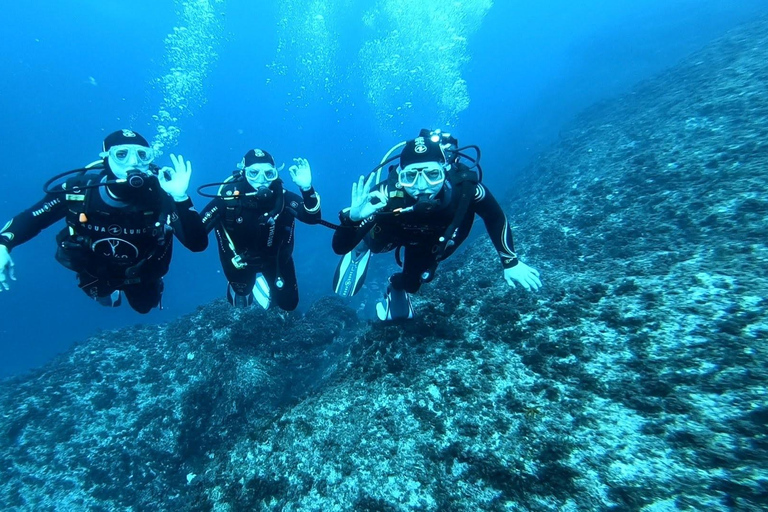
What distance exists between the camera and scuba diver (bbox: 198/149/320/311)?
5218mm

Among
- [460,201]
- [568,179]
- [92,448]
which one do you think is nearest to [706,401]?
[460,201]

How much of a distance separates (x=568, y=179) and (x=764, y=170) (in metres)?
4.19

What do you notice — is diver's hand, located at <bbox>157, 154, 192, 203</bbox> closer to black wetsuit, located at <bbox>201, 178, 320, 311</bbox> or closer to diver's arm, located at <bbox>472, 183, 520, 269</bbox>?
black wetsuit, located at <bbox>201, 178, 320, 311</bbox>

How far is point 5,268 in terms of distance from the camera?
160 inches

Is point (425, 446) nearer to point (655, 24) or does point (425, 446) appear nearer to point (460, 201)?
point (460, 201)

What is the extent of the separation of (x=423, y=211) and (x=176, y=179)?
316 cm

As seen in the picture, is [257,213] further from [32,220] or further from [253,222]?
[32,220]

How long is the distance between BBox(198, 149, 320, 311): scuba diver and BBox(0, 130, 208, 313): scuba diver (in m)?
0.58

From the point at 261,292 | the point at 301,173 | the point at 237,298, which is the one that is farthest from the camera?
the point at 261,292

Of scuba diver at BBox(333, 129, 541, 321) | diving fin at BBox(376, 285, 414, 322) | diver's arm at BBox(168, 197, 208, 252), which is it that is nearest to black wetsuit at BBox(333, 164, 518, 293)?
scuba diver at BBox(333, 129, 541, 321)

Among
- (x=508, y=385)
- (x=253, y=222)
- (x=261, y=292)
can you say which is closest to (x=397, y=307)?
(x=508, y=385)

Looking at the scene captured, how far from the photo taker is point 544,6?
85.0 metres

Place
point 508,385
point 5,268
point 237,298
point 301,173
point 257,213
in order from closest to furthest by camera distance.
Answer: point 508,385, point 5,268, point 301,173, point 257,213, point 237,298

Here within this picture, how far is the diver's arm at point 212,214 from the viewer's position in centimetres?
519
